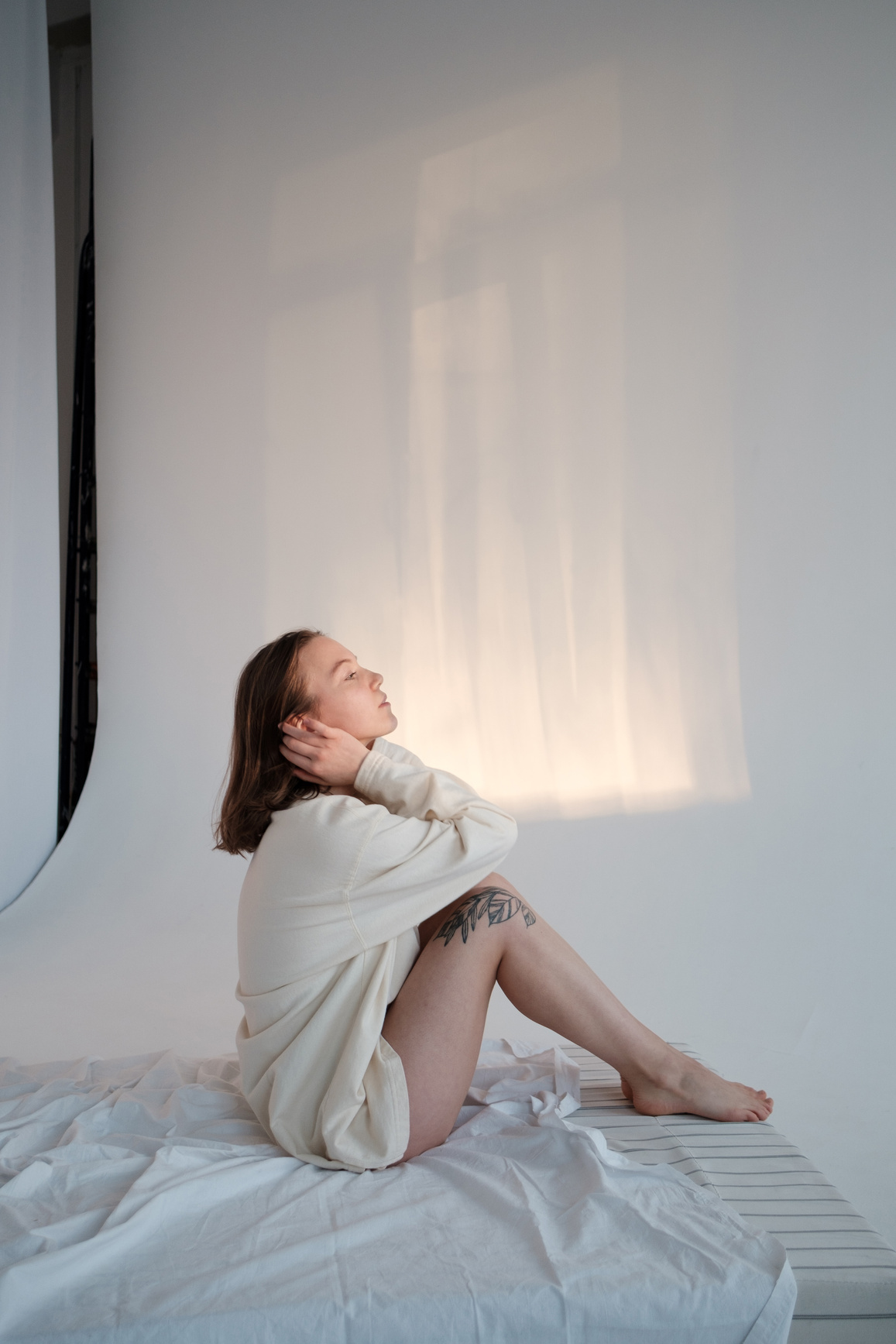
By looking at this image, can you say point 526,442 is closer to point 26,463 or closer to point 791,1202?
point 26,463

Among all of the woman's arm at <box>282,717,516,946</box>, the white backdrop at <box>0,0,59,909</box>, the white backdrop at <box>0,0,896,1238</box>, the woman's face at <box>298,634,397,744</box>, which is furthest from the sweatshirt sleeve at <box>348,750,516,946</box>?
the white backdrop at <box>0,0,59,909</box>

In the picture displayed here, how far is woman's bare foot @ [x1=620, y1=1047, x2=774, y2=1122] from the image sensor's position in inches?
55.9

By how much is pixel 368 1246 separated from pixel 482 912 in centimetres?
44

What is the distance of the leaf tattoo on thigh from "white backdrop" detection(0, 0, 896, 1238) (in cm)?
126

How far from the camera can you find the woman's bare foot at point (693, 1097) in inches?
55.9

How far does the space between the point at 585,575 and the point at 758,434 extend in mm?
699

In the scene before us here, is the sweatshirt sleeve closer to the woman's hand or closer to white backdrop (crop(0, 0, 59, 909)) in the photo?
the woman's hand

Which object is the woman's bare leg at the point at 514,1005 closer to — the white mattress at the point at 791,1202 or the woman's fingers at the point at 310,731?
the white mattress at the point at 791,1202

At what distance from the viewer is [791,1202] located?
1174 millimetres

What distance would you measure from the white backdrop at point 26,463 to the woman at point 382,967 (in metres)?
2.04

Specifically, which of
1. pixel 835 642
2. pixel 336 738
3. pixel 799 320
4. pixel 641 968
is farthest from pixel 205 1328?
pixel 799 320

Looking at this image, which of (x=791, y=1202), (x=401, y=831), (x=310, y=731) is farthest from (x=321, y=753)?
(x=791, y=1202)

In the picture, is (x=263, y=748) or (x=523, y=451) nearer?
(x=263, y=748)

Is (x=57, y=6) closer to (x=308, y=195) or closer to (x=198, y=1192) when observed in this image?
(x=308, y=195)
